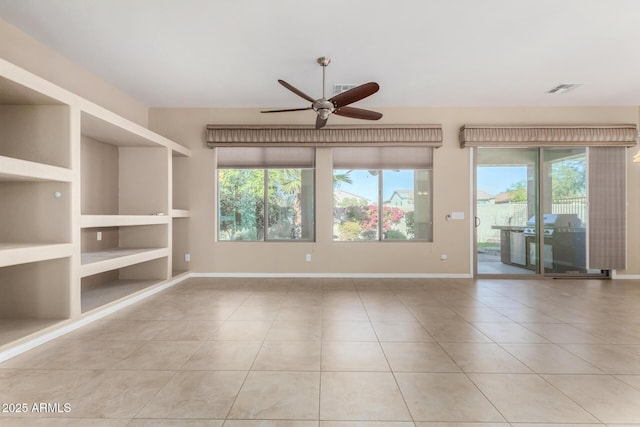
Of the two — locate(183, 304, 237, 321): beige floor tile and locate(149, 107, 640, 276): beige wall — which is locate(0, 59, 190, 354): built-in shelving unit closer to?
locate(183, 304, 237, 321): beige floor tile

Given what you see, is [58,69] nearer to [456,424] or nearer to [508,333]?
[456,424]

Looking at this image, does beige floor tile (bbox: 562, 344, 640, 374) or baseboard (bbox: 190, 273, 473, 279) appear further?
baseboard (bbox: 190, 273, 473, 279)

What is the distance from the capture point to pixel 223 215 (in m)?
5.59

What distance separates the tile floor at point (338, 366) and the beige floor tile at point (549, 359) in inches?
0.6

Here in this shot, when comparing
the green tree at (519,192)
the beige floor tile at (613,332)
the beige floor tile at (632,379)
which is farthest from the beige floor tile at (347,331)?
the green tree at (519,192)

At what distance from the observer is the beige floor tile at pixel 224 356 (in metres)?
2.24

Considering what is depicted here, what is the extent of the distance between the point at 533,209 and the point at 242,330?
5320 mm

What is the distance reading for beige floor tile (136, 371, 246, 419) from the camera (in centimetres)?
172

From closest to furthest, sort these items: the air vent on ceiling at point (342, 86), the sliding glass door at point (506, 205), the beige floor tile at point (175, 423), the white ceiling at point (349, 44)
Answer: the beige floor tile at point (175, 423), the white ceiling at point (349, 44), the air vent on ceiling at point (342, 86), the sliding glass door at point (506, 205)

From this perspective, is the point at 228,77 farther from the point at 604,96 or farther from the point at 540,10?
the point at 604,96

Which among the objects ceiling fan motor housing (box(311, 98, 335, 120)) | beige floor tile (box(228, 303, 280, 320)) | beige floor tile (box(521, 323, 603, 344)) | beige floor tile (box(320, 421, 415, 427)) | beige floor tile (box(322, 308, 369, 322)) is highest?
ceiling fan motor housing (box(311, 98, 335, 120))

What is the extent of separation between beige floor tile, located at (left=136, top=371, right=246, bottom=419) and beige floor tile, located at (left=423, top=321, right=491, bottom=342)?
5.90 feet

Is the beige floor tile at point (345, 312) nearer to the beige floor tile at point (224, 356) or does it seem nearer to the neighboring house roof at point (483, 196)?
the beige floor tile at point (224, 356)

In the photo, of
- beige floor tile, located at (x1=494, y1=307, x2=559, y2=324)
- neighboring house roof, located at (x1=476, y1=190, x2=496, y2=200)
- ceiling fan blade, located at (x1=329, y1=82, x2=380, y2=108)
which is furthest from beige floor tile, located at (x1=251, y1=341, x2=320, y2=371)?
neighboring house roof, located at (x1=476, y1=190, x2=496, y2=200)
